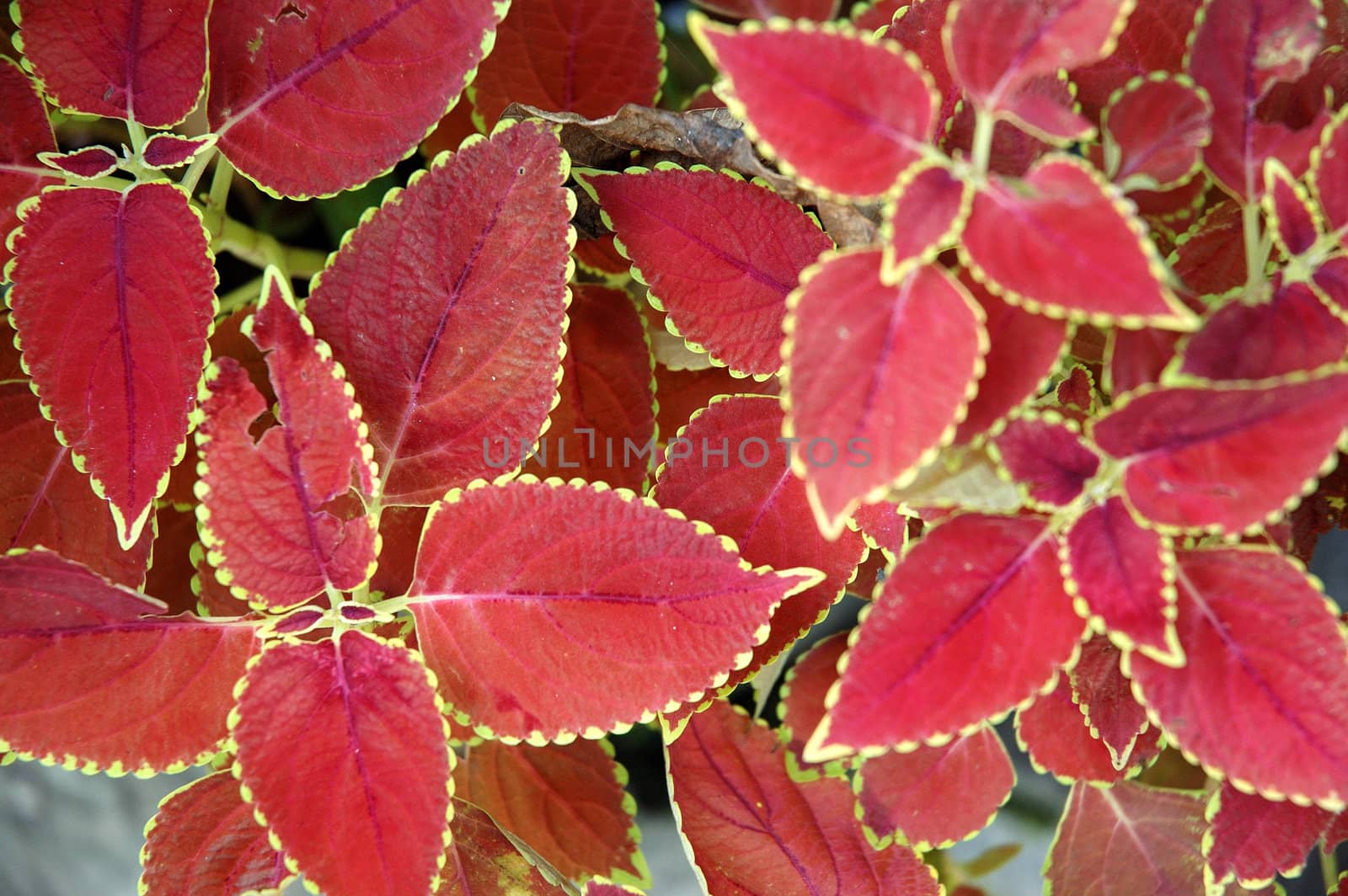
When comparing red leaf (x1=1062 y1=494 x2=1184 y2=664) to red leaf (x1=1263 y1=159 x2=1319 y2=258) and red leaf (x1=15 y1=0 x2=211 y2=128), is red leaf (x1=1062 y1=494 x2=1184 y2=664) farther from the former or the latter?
red leaf (x1=15 y1=0 x2=211 y2=128)

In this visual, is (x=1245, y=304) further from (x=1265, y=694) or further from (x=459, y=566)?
(x=459, y=566)

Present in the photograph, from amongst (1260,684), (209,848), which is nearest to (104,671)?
(209,848)

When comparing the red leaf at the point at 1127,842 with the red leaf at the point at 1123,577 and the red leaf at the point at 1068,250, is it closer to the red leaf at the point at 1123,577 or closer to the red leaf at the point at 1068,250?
the red leaf at the point at 1123,577

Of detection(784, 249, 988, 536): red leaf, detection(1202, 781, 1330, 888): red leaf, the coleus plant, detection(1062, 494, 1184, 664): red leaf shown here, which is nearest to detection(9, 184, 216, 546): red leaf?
the coleus plant

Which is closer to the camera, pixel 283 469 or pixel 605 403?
pixel 283 469

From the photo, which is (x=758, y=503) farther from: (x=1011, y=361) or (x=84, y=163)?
(x=84, y=163)

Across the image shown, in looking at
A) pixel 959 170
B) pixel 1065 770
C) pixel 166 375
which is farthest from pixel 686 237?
pixel 1065 770

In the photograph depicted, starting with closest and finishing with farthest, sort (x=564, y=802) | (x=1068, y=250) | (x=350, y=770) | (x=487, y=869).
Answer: (x=1068, y=250) → (x=350, y=770) → (x=487, y=869) → (x=564, y=802)
